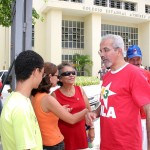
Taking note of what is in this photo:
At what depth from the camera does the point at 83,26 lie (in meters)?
33.9

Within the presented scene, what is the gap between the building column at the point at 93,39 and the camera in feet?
103

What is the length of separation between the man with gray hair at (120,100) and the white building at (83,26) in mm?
24734

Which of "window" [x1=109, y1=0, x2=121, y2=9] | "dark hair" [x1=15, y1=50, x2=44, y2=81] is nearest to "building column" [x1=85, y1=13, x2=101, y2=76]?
"window" [x1=109, y1=0, x2=121, y2=9]

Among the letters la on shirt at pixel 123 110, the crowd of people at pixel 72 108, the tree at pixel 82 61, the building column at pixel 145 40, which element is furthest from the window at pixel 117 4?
the letters la on shirt at pixel 123 110

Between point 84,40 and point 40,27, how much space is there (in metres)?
5.28

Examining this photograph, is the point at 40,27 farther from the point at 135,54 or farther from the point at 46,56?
the point at 135,54

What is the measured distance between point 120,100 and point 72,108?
2.71 ft

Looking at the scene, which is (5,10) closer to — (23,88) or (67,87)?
(67,87)

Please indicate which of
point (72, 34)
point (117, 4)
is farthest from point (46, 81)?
point (117, 4)

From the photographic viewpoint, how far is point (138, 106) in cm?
255

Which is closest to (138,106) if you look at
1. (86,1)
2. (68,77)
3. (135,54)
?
(68,77)

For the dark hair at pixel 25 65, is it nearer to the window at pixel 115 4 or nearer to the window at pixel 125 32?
the window at pixel 125 32

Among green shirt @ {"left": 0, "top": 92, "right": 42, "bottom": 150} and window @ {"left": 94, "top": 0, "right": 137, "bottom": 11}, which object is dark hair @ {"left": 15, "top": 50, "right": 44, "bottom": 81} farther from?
window @ {"left": 94, "top": 0, "right": 137, "bottom": 11}

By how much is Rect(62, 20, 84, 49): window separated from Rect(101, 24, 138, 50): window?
8.63ft
